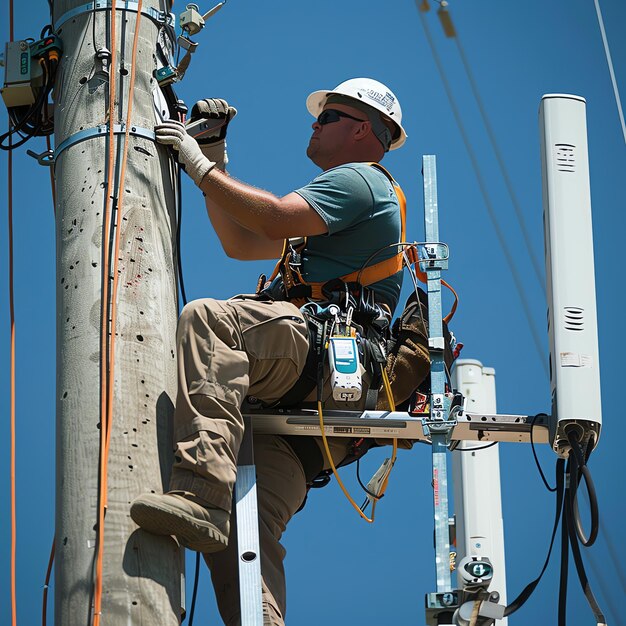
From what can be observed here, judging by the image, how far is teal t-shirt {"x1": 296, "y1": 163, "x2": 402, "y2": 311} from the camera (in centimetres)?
721

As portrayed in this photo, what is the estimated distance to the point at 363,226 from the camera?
7379mm

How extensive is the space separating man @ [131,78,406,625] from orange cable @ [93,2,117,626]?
0.17m

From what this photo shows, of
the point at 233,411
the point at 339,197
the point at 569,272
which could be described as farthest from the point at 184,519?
the point at 569,272

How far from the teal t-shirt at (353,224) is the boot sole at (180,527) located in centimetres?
174

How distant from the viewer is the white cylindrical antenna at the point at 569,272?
6.89 metres

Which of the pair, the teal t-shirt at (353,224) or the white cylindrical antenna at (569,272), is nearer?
the white cylindrical antenna at (569,272)

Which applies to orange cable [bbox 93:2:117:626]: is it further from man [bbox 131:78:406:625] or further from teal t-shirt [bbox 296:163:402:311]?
teal t-shirt [bbox 296:163:402:311]

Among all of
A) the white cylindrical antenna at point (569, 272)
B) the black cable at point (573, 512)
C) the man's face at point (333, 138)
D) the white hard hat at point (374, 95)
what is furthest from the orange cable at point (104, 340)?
the black cable at point (573, 512)

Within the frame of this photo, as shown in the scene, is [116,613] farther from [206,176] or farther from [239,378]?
[206,176]

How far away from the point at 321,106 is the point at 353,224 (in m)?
1.39

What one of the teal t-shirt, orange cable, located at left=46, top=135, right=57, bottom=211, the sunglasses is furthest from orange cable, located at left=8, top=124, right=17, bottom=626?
the sunglasses

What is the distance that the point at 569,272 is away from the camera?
7.07 m

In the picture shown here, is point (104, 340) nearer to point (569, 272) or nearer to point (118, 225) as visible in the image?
point (118, 225)

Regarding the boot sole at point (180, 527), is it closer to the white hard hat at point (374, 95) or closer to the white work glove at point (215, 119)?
the white work glove at point (215, 119)
